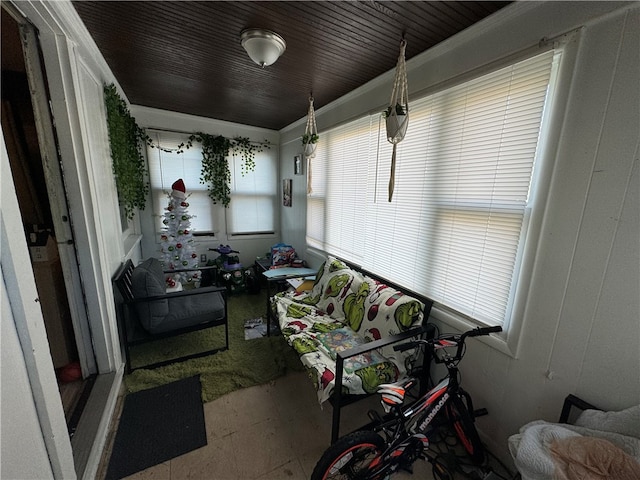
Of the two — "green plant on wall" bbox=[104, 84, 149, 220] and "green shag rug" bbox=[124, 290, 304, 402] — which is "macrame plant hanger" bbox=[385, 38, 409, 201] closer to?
"green shag rug" bbox=[124, 290, 304, 402]

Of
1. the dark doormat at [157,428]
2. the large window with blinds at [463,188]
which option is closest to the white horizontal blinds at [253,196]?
the large window with blinds at [463,188]

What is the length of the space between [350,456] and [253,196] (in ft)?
11.9

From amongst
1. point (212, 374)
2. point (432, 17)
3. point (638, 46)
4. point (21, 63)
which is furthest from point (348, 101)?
point (212, 374)

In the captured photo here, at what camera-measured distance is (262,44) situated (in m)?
1.53

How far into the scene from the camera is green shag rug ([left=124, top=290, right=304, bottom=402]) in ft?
6.19

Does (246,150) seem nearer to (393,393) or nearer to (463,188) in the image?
(463,188)

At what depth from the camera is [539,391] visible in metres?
1.24

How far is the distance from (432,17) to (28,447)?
8.04 feet

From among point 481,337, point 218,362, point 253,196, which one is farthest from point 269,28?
point 253,196

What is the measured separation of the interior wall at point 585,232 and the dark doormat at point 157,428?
73.2 inches

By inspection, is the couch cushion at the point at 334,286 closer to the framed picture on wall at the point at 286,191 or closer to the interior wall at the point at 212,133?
the framed picture on wall at the point at 286,191

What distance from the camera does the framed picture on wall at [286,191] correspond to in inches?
151

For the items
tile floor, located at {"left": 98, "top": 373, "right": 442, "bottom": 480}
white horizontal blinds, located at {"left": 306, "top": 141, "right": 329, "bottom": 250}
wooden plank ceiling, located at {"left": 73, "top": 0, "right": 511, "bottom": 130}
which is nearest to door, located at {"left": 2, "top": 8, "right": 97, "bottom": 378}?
wooden plank ceiling, located at {"left": 73, "top": 0, "right": 511, "bottom": 130}

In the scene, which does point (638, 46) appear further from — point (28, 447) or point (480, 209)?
point (28, 447)
